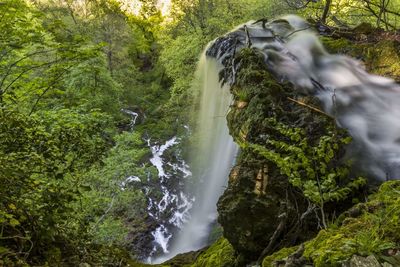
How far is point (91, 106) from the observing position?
15141 millimetres

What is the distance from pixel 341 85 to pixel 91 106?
37.5 ft

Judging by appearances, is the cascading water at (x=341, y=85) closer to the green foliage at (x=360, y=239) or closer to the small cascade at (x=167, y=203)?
the green foliage at (x=360, y=239)

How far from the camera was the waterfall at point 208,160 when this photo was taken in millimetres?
9375

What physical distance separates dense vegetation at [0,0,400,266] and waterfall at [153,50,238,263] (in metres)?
1.94

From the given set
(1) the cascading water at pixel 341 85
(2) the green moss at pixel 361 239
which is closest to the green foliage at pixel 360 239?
(2) the green moss at pixel 361 239

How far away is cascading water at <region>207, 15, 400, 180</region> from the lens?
212 inches

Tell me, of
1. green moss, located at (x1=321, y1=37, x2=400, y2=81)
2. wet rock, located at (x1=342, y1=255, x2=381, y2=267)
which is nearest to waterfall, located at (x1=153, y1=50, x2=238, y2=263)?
green moss, located at (x1=321, y1=37, x2=400, y2=81)

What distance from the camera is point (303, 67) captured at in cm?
666

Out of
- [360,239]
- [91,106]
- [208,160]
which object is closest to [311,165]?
[360,239]

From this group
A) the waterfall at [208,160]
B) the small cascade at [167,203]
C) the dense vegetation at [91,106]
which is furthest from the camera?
the small cascade at [167,203]

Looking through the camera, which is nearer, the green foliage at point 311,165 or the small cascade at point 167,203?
the green foliage at point 311,165

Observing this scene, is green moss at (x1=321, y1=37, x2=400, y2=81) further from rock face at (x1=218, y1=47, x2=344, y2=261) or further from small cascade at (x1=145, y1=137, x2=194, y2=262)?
small cascade at (x1=145, y1=137, x2=194, y2=262)

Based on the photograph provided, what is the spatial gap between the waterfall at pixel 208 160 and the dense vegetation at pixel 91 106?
1936mm

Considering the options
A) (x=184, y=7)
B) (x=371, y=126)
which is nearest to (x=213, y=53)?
(x=371, y=126)
